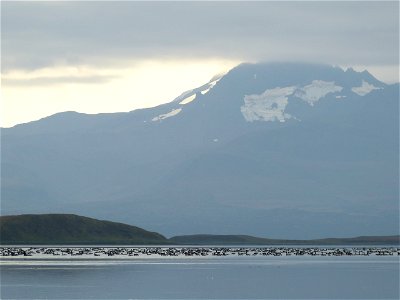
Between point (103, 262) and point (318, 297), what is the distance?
5487 cm

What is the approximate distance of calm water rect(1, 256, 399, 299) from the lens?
9206cm

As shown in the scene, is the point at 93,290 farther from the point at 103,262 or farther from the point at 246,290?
the point at 103,262

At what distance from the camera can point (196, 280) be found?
107 metres

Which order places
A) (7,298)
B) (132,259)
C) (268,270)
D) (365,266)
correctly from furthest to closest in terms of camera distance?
(132,259)
(365,266)
(268,270)
(7,298)

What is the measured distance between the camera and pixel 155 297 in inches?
3499

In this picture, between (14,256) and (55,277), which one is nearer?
(55,277)

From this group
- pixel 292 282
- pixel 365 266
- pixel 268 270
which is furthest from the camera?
pixel 365 266

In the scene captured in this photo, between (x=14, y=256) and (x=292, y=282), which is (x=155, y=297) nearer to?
(x=292, y=282)

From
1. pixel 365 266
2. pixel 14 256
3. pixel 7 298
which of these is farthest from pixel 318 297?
pixel 14 256

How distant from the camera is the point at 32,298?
288 feet

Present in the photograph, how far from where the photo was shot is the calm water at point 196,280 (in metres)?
92.1

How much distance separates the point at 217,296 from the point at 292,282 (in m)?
14.7

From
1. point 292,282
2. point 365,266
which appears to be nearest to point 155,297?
point 292,282

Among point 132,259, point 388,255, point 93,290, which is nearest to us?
point 93,290
